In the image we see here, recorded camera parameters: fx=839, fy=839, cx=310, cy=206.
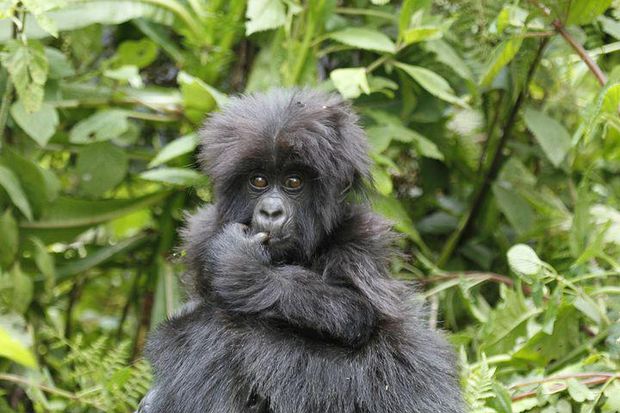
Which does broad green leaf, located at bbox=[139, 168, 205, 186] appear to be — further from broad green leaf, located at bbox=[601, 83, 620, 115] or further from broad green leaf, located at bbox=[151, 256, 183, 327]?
broad green leaf, located at bbox=[601, 83, 620, 115]

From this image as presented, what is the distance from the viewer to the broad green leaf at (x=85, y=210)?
171 inches

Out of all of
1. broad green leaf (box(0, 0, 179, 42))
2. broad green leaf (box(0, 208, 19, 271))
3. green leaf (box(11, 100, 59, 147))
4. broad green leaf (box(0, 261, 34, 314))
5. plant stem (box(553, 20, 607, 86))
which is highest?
plant stem (box(553, 20, 607, 86))

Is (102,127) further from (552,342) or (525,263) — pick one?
(552,342)

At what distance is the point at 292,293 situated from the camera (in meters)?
2.67

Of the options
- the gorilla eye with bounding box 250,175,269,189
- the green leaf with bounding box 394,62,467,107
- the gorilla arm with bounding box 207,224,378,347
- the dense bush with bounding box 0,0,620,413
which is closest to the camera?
the gorilla arm with bounding box 207,224,378,347

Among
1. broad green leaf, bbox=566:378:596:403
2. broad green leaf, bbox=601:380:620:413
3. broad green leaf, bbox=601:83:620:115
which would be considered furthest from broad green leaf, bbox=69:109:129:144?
broad green leaf, bbox=601:380:620:413

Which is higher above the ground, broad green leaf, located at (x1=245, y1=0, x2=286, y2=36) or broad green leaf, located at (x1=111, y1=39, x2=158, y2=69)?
broad green leaf, located at (x1=245, y1=0, x2=286, y2=36)

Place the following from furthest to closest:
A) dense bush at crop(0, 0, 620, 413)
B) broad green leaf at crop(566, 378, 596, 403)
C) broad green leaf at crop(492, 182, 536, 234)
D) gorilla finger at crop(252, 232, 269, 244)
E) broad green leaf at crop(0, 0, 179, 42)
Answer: broad green leaf at crop(492, 182, 536, 234)
broad green leaf at crop(0, 0, 179, 42)
dense bush at crop(0, 0, 620, 413)
broad green leaf at crop(566, 378, 596, 403)
gorilla finger at crop(252, 232, 269, 244)

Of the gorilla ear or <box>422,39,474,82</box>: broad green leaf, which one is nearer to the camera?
the gorilla ear

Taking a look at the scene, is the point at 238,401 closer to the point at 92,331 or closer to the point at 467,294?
the point at 467,294

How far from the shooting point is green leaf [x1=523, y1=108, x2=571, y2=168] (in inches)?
170

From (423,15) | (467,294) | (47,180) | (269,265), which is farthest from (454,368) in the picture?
(47,180)

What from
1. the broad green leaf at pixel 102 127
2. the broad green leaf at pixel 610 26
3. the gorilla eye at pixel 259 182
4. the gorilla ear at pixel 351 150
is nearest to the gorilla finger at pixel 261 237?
the gorilla eye at pixel 259 182

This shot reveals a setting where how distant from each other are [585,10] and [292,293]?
187cm
